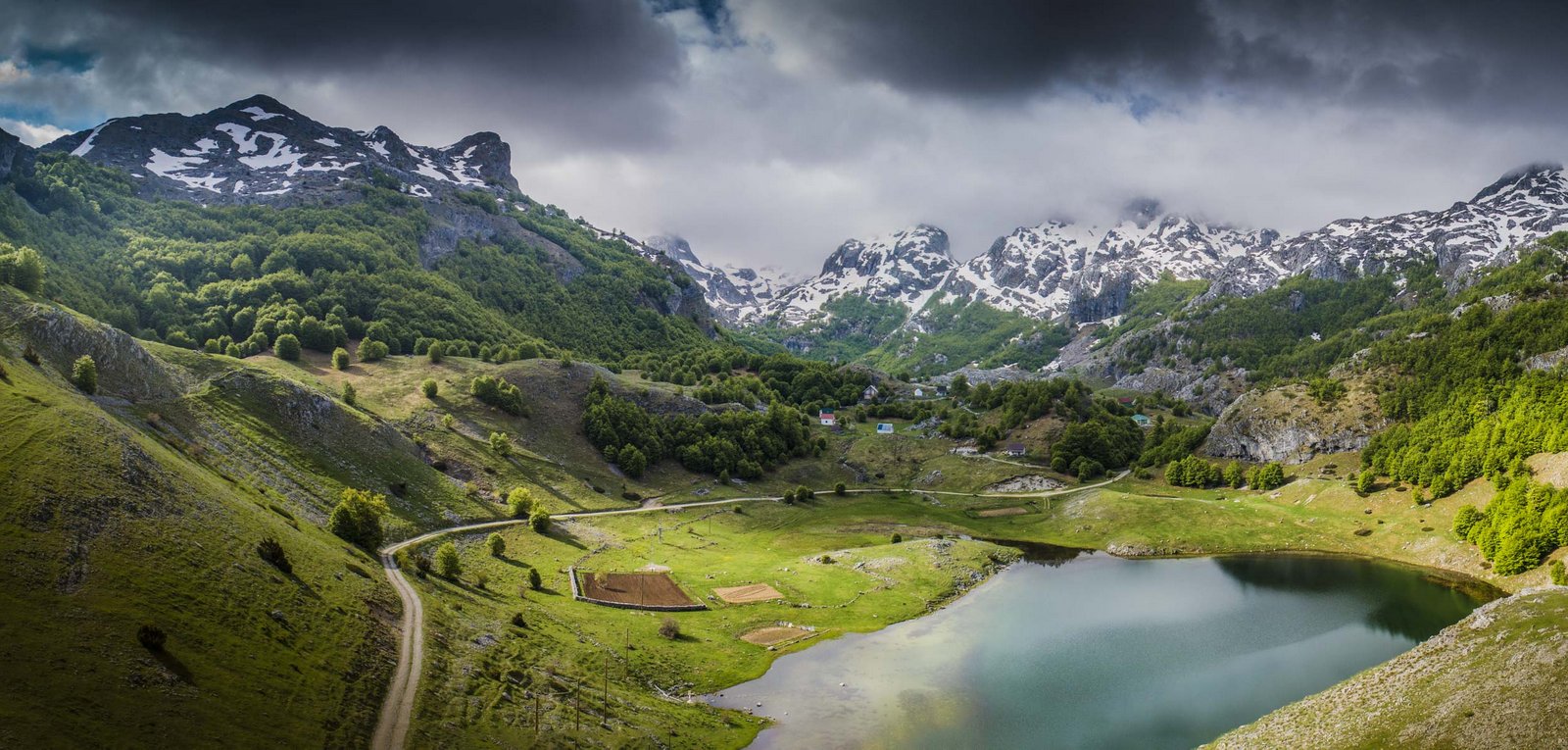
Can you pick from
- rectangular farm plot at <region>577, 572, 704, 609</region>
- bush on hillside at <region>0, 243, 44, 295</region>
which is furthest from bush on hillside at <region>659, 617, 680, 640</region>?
bush on hillside at <region>0, 243, 44, 295</region>

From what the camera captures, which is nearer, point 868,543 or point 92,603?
point 92,603

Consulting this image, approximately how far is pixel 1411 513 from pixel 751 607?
102632 millimetres

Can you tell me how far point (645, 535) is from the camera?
10925cm

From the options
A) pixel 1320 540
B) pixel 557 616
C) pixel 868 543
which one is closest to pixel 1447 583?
pixel 1320 540

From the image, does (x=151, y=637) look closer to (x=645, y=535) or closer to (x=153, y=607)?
(x=153, y=607)

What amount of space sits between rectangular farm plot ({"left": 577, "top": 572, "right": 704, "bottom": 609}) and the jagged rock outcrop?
132736 mm

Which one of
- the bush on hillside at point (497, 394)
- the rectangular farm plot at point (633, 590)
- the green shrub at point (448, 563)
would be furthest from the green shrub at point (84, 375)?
the bush on hillside at point (497, 394)

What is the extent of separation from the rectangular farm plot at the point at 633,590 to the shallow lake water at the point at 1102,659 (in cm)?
1639

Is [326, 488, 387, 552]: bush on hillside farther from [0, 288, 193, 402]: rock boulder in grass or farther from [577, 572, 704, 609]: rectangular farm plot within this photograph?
[0, 288, 193, 402]: rock boulder in grass

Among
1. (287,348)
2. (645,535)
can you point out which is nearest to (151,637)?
(645,535)

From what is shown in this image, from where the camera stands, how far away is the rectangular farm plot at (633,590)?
256 feet

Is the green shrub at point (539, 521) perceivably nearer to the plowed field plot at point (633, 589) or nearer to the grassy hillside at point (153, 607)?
the plowed field plot at point (633, 589)

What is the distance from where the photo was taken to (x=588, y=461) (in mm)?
140750

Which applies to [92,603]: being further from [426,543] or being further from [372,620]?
[426,543]
